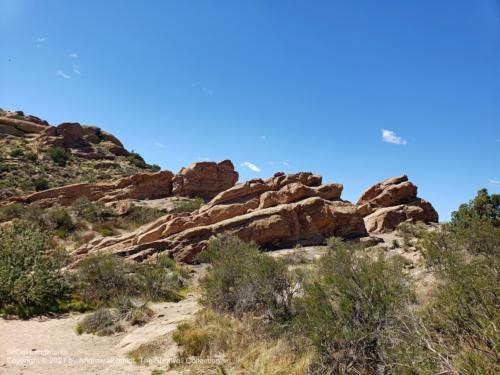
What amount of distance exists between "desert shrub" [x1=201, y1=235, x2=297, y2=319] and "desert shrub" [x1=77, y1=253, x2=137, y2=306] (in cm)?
404

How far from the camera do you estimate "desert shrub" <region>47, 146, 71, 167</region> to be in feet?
145

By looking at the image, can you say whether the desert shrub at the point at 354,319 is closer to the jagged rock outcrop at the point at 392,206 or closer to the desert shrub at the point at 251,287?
the desert shrub at the point at 251,287

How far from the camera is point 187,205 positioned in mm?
32562

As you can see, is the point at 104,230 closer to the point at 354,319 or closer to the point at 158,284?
the point at 158,284

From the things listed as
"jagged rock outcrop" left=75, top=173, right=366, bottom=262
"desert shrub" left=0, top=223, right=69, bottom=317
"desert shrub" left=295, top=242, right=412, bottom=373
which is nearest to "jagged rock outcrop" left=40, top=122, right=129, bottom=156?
"jagged rock outcrop" left=75, top=173, right=366, bottom=262

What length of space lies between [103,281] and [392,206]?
1023 inches

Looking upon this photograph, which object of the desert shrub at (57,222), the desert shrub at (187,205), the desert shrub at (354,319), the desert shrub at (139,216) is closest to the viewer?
the desert shrub at (354,319)

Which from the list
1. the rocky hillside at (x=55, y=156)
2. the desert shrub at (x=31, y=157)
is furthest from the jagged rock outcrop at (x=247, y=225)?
the desert shrub at (x=31, y=157)

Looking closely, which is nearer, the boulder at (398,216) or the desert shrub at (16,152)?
the boulder at (398,216)

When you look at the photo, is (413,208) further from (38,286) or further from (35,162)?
(35,162)

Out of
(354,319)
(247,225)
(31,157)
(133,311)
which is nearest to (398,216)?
(247,225)

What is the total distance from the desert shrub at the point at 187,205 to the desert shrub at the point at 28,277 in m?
17.3

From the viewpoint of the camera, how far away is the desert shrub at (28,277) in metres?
11.0

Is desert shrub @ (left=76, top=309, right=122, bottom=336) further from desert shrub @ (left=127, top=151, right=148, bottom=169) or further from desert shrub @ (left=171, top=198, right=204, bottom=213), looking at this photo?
desert shrub @ (left=127, top=151, right=148, bottom=169)
